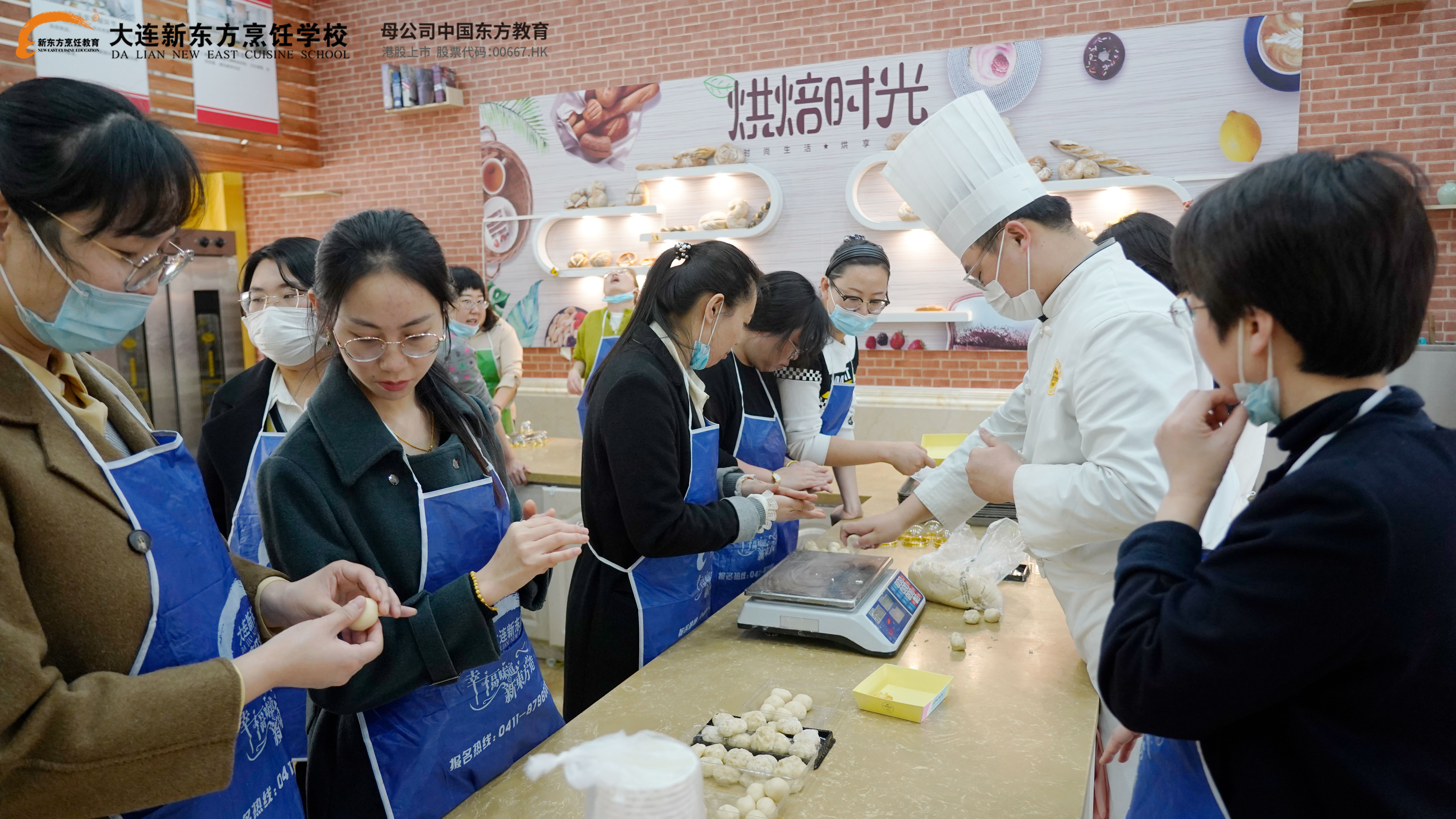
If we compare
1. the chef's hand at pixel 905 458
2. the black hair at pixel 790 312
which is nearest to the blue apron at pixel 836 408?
the chef's hand at pixel 905 458

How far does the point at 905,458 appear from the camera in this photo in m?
3.12

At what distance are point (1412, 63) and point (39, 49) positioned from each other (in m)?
7.26

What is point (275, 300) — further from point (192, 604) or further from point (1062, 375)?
point (1062, 375)

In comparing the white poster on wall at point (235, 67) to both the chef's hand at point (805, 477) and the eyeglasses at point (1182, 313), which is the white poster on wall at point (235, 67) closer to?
the chef's hand at point (805, 477)

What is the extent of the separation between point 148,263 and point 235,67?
20.3 feet

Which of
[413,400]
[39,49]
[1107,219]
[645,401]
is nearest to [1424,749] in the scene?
[645,401]

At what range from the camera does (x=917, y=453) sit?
3.13 m

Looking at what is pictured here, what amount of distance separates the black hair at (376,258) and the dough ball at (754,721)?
24.7 inches

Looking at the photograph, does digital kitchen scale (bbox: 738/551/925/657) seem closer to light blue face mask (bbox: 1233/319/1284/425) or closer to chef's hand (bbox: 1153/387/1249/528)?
chef's hand (bbox: 1153/387/1249/528)

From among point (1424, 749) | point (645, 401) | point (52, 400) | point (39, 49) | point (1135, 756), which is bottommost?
point (1135, 756)

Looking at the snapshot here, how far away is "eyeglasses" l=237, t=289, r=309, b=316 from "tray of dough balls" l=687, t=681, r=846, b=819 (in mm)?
1751

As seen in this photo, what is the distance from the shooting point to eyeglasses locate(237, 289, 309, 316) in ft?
8.24

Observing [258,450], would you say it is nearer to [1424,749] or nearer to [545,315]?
[1424,749]

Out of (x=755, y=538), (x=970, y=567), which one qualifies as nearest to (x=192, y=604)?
(x=755, y=538)
